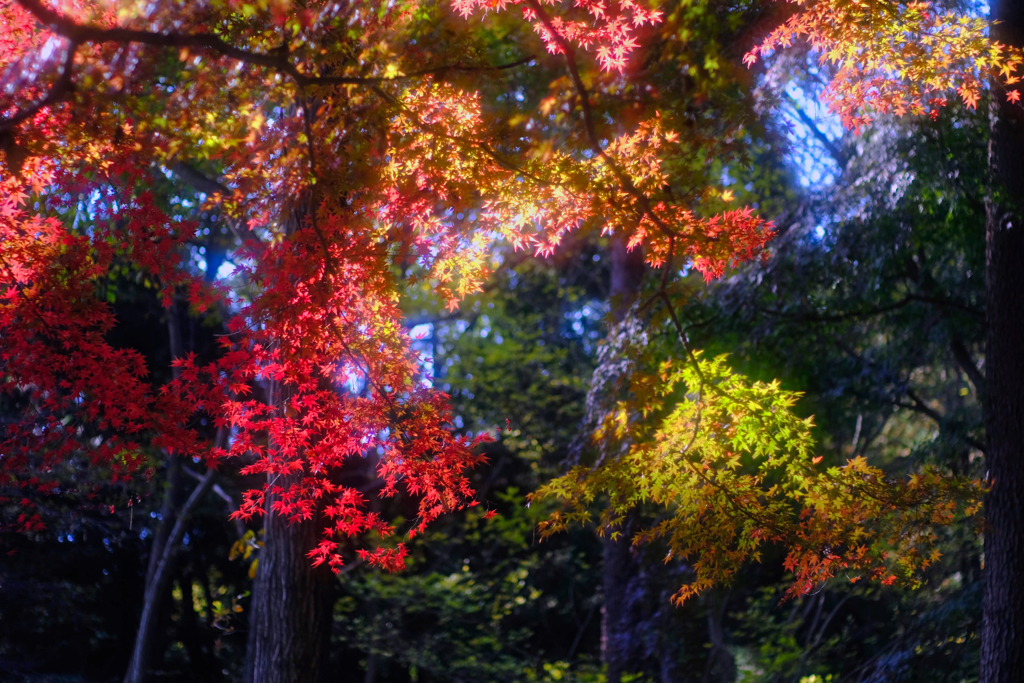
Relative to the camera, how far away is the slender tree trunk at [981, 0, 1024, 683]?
464 cm

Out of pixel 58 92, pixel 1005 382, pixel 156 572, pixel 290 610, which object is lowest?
pixel 290 610

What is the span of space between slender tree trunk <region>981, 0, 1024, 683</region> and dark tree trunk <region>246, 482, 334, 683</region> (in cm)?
415

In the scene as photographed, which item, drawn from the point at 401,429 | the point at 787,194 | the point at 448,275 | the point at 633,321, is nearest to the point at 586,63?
the point at 633,321

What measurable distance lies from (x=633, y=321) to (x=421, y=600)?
4315mm

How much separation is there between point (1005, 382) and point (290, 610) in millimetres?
4720

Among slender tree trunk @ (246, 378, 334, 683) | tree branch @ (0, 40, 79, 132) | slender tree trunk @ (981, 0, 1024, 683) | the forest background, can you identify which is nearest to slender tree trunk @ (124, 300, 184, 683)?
the forest background

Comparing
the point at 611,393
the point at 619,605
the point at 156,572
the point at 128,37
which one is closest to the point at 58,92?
the point at 128,37

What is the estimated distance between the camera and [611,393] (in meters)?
5.74

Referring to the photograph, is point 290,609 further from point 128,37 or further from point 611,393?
point 128,37

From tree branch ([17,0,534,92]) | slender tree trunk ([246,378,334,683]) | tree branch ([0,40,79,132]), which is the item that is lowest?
slender tree trunk ([246,378,334,683])

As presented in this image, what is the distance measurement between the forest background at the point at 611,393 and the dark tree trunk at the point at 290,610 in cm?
5

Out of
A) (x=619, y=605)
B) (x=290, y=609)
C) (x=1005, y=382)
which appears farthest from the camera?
(x=619, y=605)

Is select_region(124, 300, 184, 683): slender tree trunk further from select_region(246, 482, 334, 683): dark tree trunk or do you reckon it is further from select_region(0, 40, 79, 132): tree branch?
select_region(0, 40, 79, 132): tree branch

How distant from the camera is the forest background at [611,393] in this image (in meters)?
5.41
